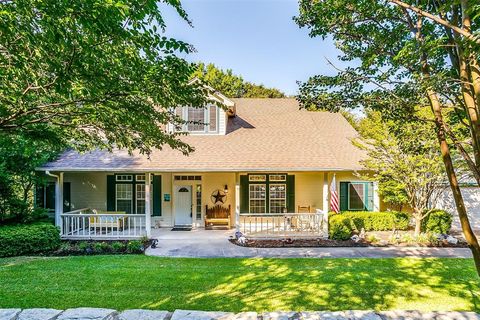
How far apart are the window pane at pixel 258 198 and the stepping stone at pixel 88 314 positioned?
9.48m

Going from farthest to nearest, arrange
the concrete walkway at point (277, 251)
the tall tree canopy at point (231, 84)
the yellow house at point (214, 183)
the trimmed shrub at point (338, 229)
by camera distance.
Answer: the tall tree canopy at point (231, 84) → the yellow house at point (214, 183) → the trimmed shrub at point (338, 229) → the concrete walkway at point (277, 251)

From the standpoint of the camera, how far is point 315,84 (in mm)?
5320

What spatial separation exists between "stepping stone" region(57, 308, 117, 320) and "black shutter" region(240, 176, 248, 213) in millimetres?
9184

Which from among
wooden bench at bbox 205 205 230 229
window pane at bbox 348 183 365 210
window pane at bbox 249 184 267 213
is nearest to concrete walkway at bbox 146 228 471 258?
wooden bench at bbox 205 205 230 229

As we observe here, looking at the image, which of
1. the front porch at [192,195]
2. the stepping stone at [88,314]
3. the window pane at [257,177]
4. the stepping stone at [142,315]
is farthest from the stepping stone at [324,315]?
the window pane at [257,177]

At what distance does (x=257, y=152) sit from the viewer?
13367mm

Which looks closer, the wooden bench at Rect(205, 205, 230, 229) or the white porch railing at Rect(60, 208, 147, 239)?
the white porch railing at Rect(60, 208, 147, 239)

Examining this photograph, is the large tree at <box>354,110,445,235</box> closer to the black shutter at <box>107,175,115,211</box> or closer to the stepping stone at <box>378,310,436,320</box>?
the stepping stone at <box>378,310,436,320</box>

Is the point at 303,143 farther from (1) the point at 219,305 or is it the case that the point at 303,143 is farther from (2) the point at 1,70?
(2) the point at 1,70

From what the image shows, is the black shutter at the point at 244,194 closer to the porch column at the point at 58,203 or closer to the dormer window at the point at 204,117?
the dormer window at the point at 204,117

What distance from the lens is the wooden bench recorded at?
1341 centimetres

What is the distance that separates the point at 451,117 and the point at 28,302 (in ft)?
27.2

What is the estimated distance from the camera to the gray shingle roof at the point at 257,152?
12.2 meters

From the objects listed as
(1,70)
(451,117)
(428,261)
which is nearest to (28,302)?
(1,70)
